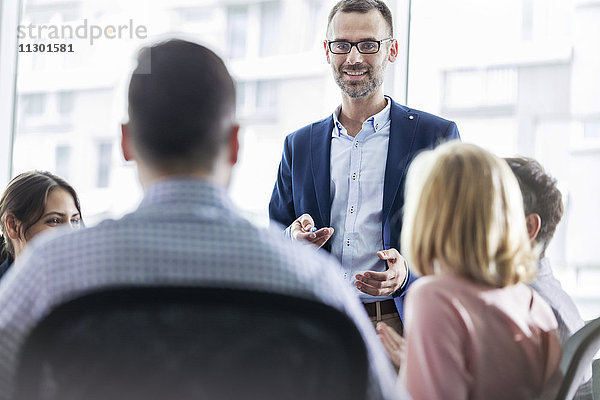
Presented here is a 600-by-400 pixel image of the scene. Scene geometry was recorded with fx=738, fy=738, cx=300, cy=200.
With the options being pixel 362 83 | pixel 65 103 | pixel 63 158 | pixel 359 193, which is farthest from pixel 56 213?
pixel 65 103

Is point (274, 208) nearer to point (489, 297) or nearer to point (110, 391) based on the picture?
point (489, 297)

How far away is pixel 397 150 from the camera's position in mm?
2504

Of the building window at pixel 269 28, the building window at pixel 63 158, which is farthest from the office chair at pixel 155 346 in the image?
the building window at pixel 63 158

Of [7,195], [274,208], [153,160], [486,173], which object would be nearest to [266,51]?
[274,208]

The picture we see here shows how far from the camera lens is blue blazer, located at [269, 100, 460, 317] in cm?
243

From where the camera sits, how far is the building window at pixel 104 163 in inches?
182

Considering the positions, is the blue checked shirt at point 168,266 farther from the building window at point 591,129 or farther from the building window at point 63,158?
the building window at point 63,158

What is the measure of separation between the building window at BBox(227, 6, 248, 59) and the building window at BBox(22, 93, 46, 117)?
1.17 m

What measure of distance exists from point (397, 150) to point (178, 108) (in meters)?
1.58

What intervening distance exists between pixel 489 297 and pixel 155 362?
2.28 ft

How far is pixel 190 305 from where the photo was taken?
82 centimetres

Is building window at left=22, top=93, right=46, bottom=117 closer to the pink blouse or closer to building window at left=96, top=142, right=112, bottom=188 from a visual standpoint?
building window at left=96, top=142, right=112, bottom=188

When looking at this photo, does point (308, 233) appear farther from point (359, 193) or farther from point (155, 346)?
point (155, 346)

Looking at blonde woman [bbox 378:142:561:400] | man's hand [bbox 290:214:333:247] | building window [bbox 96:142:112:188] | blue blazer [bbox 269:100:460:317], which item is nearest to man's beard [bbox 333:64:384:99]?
blue blazer [bbox 269:100:460:317]
